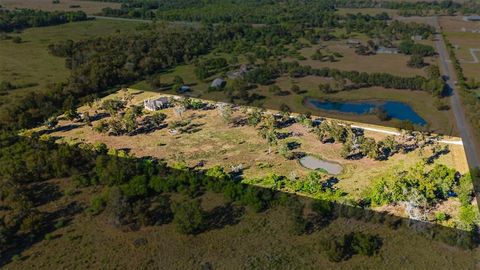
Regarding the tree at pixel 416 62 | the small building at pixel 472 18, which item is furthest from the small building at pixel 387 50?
the small building at pixel 472 18

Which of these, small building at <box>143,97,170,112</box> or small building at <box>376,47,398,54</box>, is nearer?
small building at <box>143,97,170,112</box>

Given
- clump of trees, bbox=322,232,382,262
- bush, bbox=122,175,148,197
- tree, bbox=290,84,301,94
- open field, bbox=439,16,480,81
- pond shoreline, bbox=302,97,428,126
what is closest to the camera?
clump of trees, bbox=322,232,382,262

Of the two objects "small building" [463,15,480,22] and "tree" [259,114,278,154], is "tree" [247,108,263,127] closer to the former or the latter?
"tree" [259,114,278,154]

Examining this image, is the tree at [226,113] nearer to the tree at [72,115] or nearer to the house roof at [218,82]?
the house roof at [218,82]

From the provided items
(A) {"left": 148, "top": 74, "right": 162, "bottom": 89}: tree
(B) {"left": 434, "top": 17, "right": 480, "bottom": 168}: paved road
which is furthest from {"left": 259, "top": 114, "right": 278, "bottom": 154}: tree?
(A) {"left": 148, "top": 74, "right": 162, "bottom": 89}: tree

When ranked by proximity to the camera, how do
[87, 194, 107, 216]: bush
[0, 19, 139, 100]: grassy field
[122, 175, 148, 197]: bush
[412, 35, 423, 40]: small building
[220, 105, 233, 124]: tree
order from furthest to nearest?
[412, 35, 423, 40]: small building, [0, 19, 139, 100]: grassy field, [220, 105, 233, 124]: tree, [122, 175, 148, 197]: bush, [87, 194, 107, 216]: bush

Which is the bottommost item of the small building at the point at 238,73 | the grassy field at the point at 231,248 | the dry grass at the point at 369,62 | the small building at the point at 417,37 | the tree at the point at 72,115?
the grassy field at the point at 231,248

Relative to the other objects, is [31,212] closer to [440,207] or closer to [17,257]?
[17,257]
